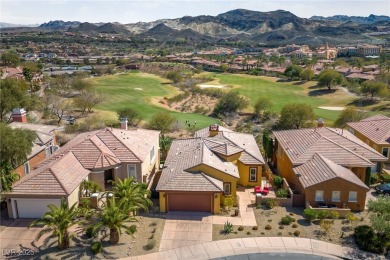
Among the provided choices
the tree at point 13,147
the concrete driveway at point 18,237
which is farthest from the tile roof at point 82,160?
the concrete driveway at point 18,237

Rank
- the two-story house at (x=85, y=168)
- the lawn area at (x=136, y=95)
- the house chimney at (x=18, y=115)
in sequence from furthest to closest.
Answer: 1. the lawn area at (x=136, y=95)
2. the house chimney at (x=18, y=115)
3. the two-story house at (x=85, y=168)

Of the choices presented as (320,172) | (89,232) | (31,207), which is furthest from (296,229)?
(31,207)

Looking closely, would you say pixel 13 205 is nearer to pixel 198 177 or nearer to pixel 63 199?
pixel 63 199

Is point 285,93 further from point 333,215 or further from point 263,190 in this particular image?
point 333,215

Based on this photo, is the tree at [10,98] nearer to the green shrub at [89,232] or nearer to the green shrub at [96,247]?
the green shrub at [89,232]

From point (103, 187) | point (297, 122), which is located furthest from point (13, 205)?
point (297, 122)

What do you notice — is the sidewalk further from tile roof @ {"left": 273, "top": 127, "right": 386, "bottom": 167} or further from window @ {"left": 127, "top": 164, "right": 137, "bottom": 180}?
window @ {"left": 127, "top": 164, "right": 137, "bottom": 180}
